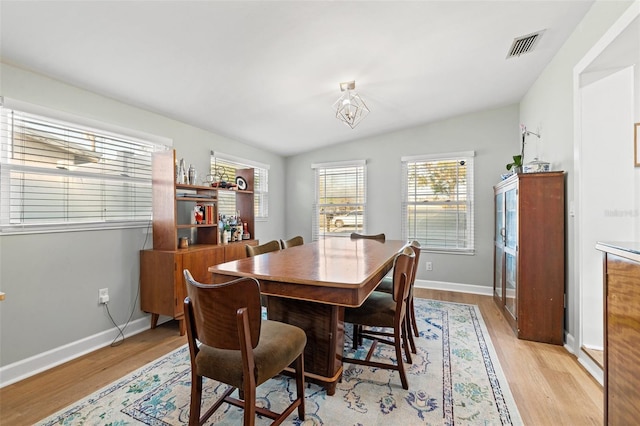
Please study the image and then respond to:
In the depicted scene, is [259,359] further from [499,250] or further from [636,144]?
[499,250]

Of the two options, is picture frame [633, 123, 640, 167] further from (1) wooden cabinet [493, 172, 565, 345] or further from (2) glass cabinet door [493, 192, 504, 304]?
(2) glass cabinet door [493, 192, 504, 304]

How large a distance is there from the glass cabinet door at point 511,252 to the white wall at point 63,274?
367 centimetres

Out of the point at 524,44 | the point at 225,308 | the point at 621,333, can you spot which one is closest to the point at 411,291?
the point at 621,333

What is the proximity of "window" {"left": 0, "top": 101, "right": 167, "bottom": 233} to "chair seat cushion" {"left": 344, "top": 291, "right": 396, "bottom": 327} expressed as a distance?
229 centimetres

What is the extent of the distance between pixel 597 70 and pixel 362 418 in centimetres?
298

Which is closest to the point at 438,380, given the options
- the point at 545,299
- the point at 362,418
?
the point at 362,418

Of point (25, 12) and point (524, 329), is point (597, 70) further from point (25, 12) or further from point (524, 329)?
point (25, 12)

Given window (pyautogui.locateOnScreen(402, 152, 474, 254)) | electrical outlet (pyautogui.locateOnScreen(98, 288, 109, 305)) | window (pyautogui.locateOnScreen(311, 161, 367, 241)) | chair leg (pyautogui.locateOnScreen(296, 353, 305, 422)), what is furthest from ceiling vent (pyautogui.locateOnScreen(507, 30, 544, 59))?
electrical outlet (pyautogui.locateOnScreen(98, 288, 109, 305))

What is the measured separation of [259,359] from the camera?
1272 millimetres

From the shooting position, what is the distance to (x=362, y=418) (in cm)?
160

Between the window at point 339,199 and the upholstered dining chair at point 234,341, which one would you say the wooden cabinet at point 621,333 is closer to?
the upholstered dining chair at point 234,341

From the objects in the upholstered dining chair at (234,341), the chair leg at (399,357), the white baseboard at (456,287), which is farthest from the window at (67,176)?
the white baseboard at (456,287)

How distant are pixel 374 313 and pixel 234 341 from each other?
3.49ft

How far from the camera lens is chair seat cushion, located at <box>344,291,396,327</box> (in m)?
1.89
